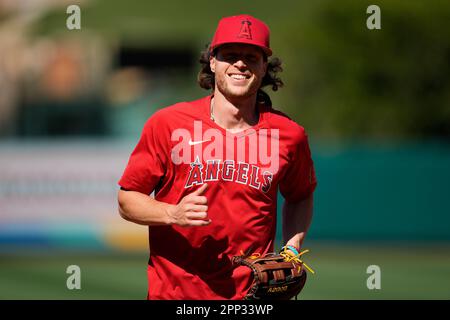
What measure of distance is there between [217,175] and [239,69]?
57 centimetres

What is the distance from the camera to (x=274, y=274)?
15.7 feet

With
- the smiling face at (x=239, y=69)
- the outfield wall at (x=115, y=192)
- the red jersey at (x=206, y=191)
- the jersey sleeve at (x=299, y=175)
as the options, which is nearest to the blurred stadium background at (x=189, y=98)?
the outfield wall at (x=115, y=192)

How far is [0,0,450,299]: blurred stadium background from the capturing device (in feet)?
43.8

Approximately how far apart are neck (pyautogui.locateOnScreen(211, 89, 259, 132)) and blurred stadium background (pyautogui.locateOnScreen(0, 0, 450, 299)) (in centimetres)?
536

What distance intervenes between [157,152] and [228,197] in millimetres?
445

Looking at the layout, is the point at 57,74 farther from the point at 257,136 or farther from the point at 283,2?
the point at 257,136

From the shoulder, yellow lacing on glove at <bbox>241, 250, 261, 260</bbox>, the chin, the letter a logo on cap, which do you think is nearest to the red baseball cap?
the letter a logo on cap

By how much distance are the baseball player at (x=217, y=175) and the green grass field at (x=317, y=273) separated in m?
5.21

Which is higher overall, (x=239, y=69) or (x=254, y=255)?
(x=239, y=69)

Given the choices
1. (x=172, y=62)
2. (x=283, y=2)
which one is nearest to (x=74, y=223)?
(x=283, y=2)

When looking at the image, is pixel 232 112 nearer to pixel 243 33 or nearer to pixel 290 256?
pixel 243 33

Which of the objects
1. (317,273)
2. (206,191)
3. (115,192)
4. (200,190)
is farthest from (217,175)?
(115,192)

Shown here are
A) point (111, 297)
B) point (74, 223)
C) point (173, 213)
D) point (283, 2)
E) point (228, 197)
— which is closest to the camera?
point (173, 213)

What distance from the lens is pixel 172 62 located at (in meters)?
25.5
